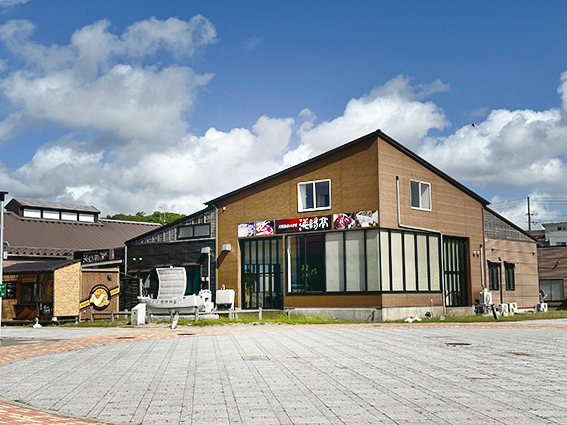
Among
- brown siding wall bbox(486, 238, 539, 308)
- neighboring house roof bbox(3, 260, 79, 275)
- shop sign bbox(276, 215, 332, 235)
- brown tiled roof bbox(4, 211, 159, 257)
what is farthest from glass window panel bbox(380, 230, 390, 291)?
brown tiled roof bbox(4, 211, 159, 257)

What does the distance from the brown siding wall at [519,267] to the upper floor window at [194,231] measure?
16.7 metres

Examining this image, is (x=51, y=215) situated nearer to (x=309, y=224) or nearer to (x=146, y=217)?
(x=309, y=224)

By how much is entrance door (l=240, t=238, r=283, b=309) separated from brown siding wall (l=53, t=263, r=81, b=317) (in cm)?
882

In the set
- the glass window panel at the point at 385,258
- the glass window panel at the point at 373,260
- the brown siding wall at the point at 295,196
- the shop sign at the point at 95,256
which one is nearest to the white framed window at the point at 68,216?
the shop sign at the point at 95,256

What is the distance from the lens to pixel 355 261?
29656 millimetres

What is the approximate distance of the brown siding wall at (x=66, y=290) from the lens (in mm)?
29828

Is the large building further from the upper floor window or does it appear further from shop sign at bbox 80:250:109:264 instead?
shop sign at bbox 80:250:109:264

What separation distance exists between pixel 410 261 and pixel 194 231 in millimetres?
13085

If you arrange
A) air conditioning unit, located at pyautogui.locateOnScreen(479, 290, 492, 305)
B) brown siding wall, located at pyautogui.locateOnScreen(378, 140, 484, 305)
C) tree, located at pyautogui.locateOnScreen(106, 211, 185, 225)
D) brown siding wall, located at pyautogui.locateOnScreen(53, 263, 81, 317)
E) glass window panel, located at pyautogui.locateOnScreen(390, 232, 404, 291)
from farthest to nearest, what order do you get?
tree, located at pyautogui.locateOnScreen(106, 211, 185, 225) → air conditioning unit, located at pyautogui.locateOnScreen(479, 290, 492, 305) → brown siding wall, located at pyautogui.locateOnScreen(53, 263, 81, 317) → brown siding wall, located at pyautogui.locateOnScreen(378, 140, 484, 305) → glass window panel, located at pyautogui.locateOnScreen(390, 232, 404, 291)

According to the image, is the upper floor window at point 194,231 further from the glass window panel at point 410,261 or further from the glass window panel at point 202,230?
the glass window panel at point 410,261

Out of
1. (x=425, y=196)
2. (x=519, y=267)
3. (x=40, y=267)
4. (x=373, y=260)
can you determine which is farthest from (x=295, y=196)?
(x=519, y=267)

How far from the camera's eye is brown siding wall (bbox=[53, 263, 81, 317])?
2983cm

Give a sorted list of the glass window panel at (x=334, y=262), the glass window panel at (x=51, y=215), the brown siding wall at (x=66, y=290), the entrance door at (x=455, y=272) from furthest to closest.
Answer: the glass window panel at (x=51, y=215) < the entrance door at (x=455, y=272) < the glass window panel at (x=334, y=262) < the brown siding wall at (x=66, y=290)

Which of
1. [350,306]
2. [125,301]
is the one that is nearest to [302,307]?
[350,306]
